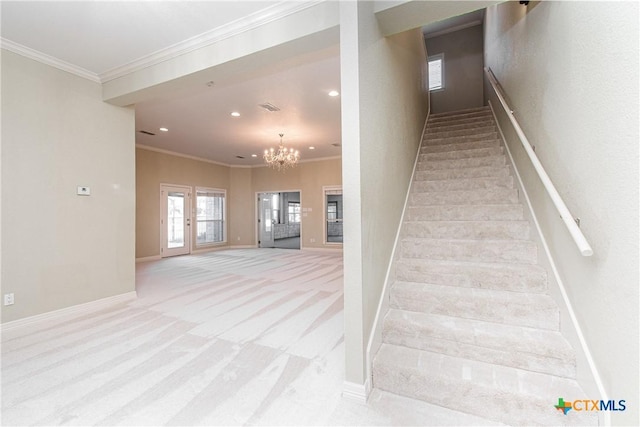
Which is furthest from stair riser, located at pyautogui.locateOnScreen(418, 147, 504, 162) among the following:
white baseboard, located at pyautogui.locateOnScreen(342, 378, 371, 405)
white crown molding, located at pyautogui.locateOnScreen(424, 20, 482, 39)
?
white crown molding, located at pyautogui.locateOnScreen(424, 20, 482, 39)

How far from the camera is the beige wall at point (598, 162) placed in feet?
3.93

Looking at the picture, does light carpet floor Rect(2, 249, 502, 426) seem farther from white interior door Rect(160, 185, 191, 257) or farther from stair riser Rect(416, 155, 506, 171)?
white interior door Rect(160, 185, 191, 257)

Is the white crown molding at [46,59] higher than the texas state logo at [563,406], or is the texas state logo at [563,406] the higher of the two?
the white crown molding at [46,59]

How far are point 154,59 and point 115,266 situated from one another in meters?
2.64

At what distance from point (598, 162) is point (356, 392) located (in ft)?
6.18

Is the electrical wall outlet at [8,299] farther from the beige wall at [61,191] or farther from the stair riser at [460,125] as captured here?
the stair riser at [460,125]

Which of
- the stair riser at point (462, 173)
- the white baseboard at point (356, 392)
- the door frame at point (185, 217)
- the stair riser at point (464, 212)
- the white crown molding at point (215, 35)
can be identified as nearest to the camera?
the white baseboard at point (356, 392)

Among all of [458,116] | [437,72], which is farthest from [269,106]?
[437,72]

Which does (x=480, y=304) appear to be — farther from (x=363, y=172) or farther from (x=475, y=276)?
(x=363, y=172)

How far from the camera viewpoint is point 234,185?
9.73 m

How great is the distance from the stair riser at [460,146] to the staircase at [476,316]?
672 millimetres

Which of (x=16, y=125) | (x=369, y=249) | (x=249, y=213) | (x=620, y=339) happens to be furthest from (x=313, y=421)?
(x=249, y=213)

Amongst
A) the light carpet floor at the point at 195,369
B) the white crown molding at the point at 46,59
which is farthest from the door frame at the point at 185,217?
the white crown molding at the point at 46,59

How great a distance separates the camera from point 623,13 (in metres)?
1.25
